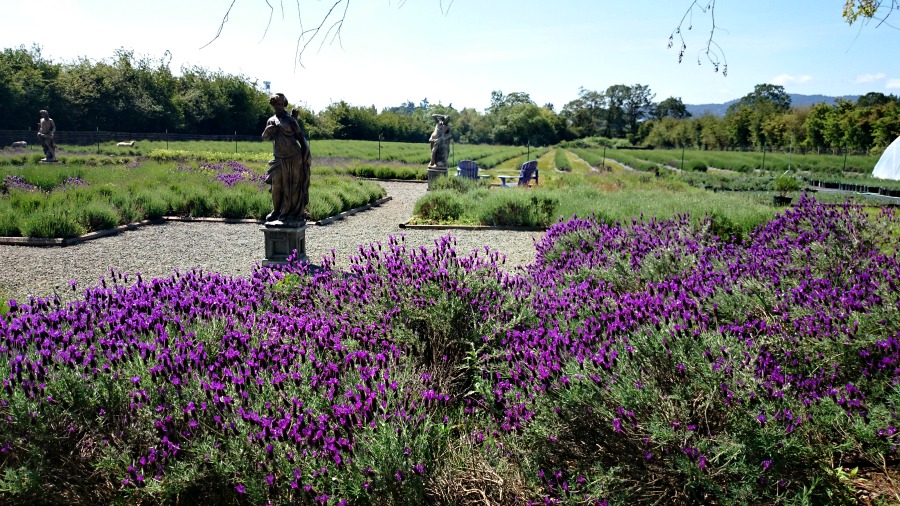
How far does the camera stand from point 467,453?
292 cm

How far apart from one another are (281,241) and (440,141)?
1269cm

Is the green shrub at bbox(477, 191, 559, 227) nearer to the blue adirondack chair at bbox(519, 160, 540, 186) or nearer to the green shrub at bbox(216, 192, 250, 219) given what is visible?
the green shrub at bbox(216, 192, 250, 219)

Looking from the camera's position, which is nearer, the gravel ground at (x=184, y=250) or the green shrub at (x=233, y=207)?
the gravel ground at (x=184, y=250)

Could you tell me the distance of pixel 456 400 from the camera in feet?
12.3

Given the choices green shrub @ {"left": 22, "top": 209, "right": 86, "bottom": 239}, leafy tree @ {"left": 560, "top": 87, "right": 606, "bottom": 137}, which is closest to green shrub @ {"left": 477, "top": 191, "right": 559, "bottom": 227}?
green shrub @ {"left": 22, "top": 209, "right": 86, "bottom": 239}

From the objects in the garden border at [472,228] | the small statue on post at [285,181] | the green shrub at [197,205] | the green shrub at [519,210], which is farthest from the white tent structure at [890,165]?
the small statue on post at [285,181]

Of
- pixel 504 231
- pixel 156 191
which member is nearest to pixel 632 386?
pixel 504 231

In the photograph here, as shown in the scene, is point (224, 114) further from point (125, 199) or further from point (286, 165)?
point (286, 165)

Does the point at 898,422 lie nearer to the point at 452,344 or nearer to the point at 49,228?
the point at 452,344

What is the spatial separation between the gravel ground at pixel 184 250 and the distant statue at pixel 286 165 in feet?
3.03

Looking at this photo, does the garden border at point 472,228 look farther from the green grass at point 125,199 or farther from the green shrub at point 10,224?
the green shrub at point 10,224

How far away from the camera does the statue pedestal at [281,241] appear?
923 centimetres

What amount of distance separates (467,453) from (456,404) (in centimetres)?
85

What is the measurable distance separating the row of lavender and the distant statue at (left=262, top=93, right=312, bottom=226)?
16.3 ft
